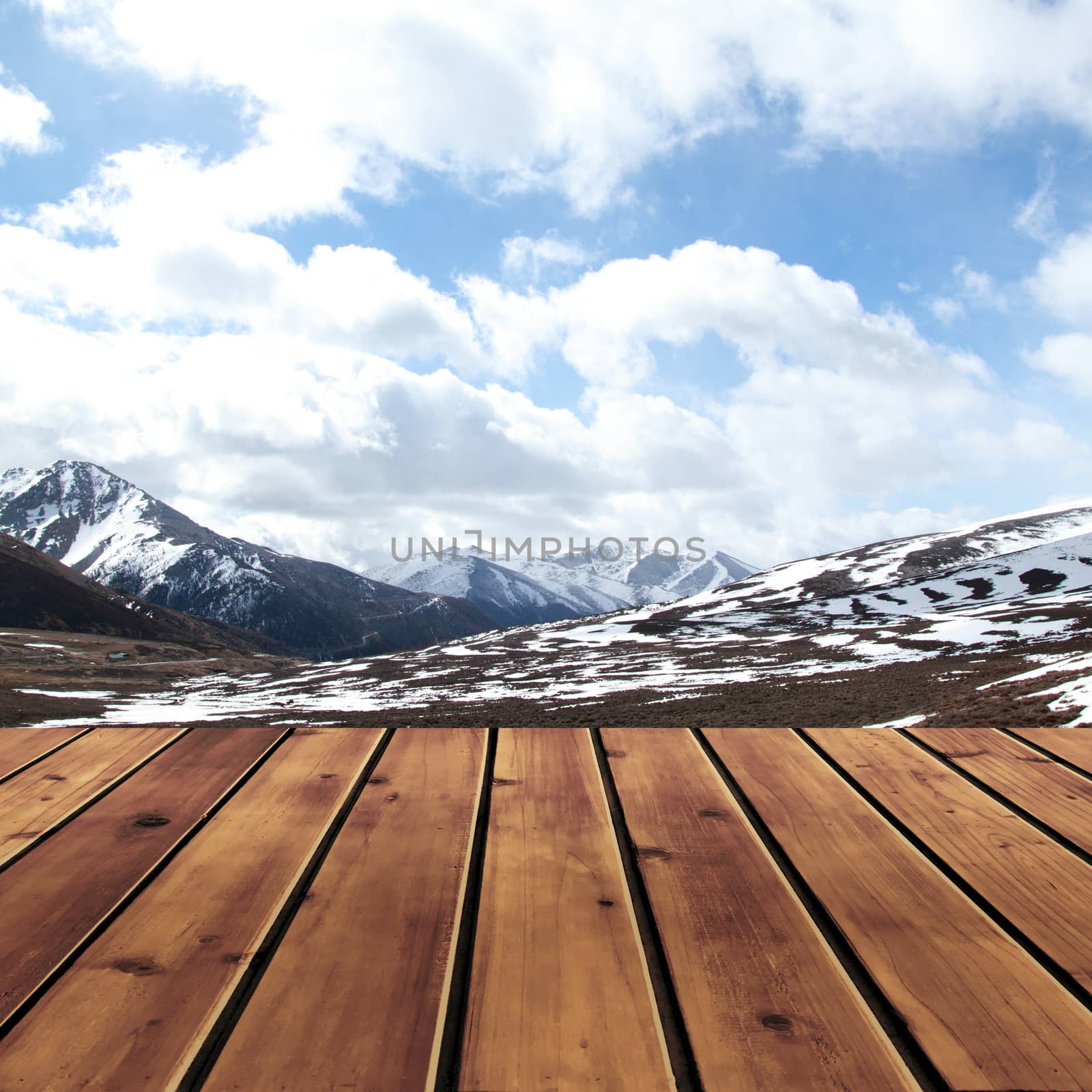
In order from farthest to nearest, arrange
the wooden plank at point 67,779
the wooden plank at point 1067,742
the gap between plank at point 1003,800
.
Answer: the wooden plank at point 1067,742
the wooden plank at point 67,779
the gap between plank at point 1003,800

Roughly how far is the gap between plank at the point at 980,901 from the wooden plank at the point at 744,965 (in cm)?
57

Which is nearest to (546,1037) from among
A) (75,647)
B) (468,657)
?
(468,657)

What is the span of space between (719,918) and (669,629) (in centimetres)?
8497

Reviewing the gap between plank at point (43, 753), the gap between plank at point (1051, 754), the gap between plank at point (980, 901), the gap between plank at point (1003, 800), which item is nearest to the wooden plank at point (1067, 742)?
the gap between plank at point (1051, 754)

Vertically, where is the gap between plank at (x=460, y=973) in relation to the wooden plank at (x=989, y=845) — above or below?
below

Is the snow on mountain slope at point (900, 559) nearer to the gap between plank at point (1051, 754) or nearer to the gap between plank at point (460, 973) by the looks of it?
the gap between plank at point (1051, 754)

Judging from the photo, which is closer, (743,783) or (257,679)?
(743,783)

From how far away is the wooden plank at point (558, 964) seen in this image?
1715mm

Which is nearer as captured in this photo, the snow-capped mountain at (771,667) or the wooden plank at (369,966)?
the wooden plank at (369,966)

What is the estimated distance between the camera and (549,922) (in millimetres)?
2320

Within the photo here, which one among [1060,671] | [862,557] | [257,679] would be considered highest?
[862,557]

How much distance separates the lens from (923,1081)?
1.70 meters

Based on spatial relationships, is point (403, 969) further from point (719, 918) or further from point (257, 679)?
point (257, 679)

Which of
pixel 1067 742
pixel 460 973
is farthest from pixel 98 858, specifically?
pixel 1067 742
